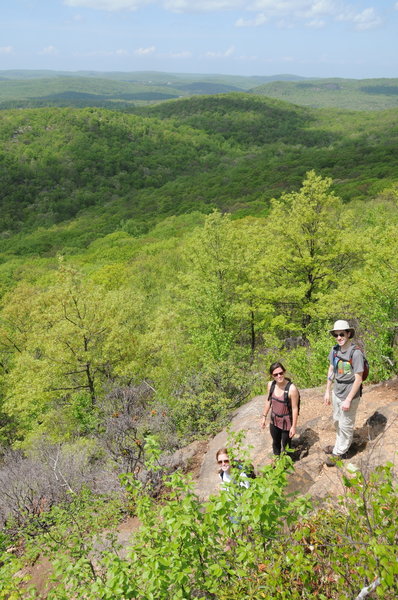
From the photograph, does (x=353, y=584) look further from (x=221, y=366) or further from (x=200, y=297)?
(x=200, y=297)

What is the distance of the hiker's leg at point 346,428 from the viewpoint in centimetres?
608

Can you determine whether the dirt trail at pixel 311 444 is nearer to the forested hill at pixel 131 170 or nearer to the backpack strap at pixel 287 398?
the backpack strap at pixel 287 398

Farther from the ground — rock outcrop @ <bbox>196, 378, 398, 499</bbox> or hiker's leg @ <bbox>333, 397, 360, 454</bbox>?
hiker's leg @ <bbox>333, 397, 360, 454</bbox>

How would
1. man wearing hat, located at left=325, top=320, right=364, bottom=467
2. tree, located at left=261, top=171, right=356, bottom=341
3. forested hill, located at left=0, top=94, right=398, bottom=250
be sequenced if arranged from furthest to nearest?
forested hill, located at left=0, top=94, right=398, bottom=250 → tree, located at left=261, top=171, right=356, bottom=341 → man wearing hat, located at left=325, top=320, right=364, bottom=467

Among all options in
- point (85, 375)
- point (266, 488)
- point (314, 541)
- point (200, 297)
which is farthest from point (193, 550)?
point (85, 375)

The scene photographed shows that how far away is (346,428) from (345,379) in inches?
34.1

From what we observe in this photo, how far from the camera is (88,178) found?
166125 mm

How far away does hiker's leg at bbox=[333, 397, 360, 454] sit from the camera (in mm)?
6082

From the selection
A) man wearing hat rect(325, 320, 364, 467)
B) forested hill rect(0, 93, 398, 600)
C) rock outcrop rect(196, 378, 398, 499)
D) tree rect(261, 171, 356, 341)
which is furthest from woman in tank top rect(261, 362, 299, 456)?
tree rect(261, 171, 356, 341)

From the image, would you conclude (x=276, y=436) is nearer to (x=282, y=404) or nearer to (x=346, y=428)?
(x=282, y=404)

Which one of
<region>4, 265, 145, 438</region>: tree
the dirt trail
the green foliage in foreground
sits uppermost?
the green foliage in foreground

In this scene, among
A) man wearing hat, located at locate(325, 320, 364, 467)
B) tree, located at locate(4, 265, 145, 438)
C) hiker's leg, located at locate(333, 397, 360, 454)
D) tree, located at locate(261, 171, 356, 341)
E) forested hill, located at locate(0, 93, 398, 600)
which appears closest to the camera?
forested hill, located at locate(0, 93, 398, 600)

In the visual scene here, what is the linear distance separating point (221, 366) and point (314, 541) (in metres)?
8.69

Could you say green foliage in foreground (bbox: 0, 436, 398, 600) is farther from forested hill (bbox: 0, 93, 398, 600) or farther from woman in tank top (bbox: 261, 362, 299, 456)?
woman in tank top (bbox: 261, 362, 299, 456)
